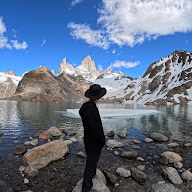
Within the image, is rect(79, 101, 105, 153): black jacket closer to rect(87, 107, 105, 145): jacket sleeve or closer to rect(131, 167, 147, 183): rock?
rect(87, 107, 105, 145): jacket sleeve

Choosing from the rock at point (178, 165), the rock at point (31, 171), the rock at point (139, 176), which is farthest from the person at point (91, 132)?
the rock at point (178, 165)

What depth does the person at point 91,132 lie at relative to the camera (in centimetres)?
458

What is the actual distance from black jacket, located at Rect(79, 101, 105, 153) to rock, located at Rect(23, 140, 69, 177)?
396 cm

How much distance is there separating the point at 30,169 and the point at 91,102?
484 cm

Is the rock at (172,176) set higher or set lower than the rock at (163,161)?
higher

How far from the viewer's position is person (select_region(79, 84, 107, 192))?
180 inches

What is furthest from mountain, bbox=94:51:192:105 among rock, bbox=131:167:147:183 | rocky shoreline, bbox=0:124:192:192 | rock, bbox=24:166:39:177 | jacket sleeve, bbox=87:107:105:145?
jacket sleeve, bbox=87:107:105:145

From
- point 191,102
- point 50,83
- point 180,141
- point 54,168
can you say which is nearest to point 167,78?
point 191,102

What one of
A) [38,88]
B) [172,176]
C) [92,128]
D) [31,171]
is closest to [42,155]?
[31,171]

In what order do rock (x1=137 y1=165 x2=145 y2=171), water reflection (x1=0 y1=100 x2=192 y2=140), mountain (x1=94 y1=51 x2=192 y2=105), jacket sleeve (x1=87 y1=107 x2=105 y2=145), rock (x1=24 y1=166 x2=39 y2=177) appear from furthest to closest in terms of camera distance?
mountain (x1=94 y1=51 x2=192 y2=105) → water reflection (x1=0 y1=100 x2=192 y2=140) → rock (x1=137 y1=165 x2=145 y2=171) → rock (x1=24 y1=166 x2=39 y2=177) → jacket sleeve (x1=87 y1=107 x2=105 y2=145)

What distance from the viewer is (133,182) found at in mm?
6383

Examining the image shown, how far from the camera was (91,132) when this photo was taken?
15.2ft

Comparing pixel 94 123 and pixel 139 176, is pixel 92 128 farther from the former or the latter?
pixel 139 176

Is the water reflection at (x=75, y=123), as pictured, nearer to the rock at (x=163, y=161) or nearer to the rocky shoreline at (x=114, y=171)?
the rocky shoreline at (x=114, y=171)
